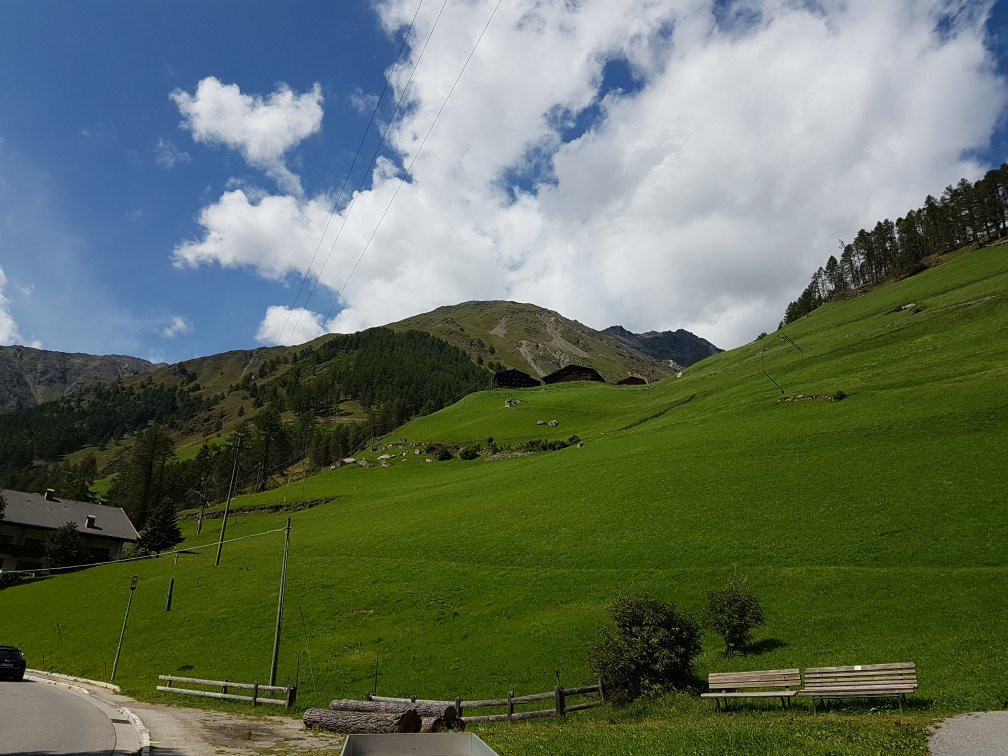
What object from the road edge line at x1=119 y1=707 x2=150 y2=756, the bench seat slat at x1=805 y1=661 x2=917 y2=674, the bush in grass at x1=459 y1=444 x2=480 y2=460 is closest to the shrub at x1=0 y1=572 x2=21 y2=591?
the bush in grass at x1=459 y1=444 x2=480 y2=460

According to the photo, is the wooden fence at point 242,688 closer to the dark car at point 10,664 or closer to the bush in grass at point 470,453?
the dark car at point 10,664

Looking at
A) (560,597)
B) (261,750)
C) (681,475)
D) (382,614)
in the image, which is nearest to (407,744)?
(261,750)

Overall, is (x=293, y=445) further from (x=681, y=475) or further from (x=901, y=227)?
(x=901, y=227)

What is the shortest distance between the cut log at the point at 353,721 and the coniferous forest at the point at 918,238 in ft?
549

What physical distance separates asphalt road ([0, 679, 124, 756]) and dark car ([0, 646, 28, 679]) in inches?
226

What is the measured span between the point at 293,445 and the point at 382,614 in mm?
150148

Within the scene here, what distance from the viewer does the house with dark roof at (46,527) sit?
93438 millimetres

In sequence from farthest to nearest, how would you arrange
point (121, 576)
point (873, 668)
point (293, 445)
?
point (293, 445), point (121, 576), point (873, 668)

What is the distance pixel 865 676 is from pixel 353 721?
1872 centimetres

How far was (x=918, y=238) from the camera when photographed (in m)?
153

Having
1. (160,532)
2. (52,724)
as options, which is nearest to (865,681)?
(52,724)

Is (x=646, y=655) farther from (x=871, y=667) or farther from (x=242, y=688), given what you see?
(x=242, y=688)

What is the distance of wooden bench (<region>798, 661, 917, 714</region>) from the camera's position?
16.7 meters

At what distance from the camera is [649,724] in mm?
19938
